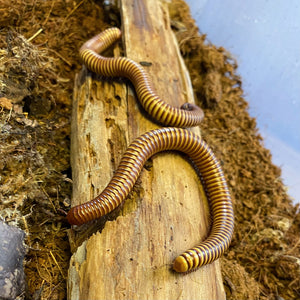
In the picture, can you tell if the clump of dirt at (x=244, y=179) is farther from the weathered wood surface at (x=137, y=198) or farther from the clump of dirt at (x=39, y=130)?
the clump of dirt at (x=39, y=130)

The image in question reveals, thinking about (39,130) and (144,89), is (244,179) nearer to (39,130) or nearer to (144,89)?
(144,89)

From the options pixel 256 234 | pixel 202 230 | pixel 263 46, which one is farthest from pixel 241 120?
pixel 202 230

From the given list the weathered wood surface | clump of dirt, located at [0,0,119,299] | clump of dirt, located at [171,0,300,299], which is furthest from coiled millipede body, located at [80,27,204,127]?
clump of dirt, located at [171,0,300,299]

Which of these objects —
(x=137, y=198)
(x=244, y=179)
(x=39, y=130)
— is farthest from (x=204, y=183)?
(x=39, y=130)

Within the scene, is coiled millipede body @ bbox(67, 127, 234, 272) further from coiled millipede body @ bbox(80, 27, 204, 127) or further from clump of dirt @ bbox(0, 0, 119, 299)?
clump of dirt @ bbox(0, 0, 119, 299)

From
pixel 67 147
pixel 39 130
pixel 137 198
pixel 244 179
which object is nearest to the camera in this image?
pixel 137 198

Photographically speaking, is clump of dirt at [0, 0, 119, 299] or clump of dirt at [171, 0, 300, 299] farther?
clump of dirt at [171, 0, 300, 299]
